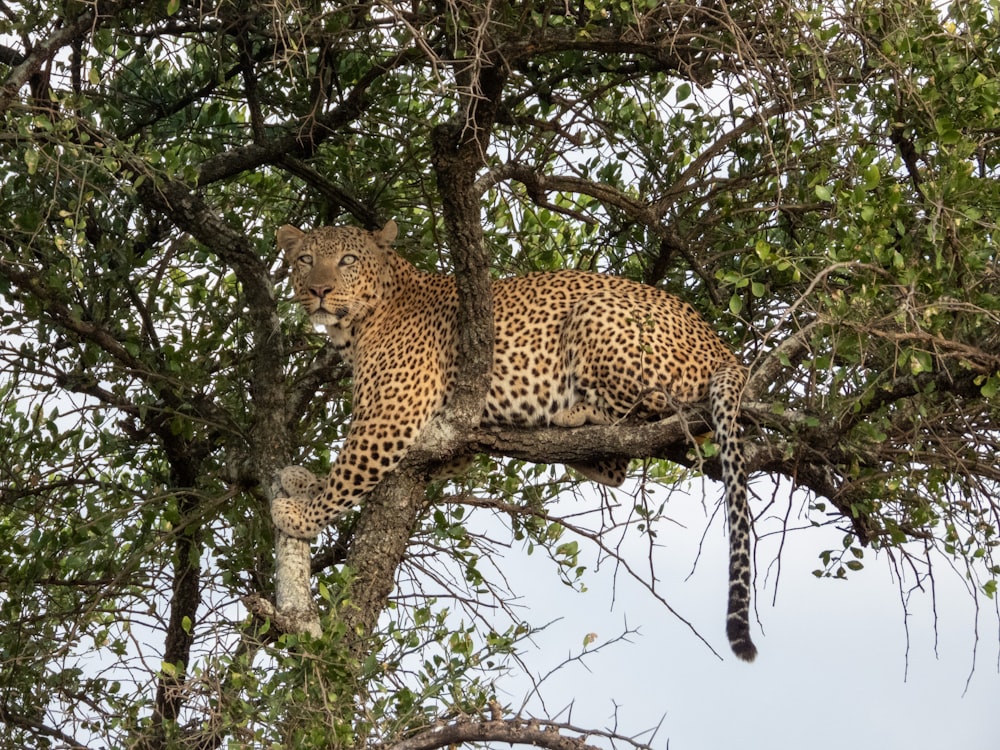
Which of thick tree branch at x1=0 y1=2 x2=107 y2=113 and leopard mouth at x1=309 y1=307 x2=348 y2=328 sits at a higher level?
thick tree branch at x1=0 y1=2 x2=107 y2=113

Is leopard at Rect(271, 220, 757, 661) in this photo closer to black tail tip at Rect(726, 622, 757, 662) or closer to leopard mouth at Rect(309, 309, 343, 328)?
leopard mouth at Rect(309, 309, 343, 328)

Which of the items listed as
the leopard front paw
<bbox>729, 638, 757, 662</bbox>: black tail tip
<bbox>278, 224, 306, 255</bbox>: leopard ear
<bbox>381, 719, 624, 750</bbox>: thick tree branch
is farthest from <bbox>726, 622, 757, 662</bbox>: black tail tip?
<bbox>278, 224, 306, 255</bbox>: leopard ear

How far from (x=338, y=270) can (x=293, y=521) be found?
1.64 meters

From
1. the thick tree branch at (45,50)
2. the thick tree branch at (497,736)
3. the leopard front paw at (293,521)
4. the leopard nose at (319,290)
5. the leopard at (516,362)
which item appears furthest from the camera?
the leopard nose at (319,290)

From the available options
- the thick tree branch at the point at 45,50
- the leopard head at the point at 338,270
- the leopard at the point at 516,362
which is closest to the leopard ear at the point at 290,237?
the leopard head at the point at 338,270

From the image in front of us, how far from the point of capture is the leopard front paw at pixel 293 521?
26.2 ft

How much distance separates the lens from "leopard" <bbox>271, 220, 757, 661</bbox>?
786cm

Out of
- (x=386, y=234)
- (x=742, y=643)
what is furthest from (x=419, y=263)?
(x=742, y=643)

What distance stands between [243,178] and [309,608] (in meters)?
3.98

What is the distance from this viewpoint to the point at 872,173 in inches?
245

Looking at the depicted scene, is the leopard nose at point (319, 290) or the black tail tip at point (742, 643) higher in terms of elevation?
the leopard nose at point (319, 290)

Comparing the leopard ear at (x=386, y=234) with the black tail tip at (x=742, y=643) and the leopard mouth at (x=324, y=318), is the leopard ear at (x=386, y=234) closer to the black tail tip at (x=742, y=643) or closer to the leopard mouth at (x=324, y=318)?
the leopard mouth at (x=324, y=318)

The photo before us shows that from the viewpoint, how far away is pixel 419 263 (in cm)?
996

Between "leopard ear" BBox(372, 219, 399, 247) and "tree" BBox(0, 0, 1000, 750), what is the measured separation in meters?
0.49
